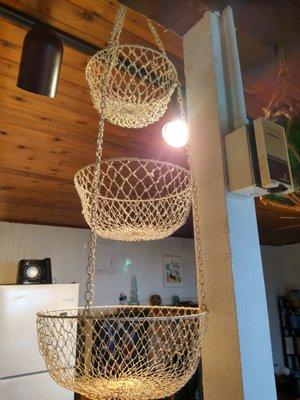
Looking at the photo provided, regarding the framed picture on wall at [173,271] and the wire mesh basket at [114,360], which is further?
the framed picture on wall at [173,271]

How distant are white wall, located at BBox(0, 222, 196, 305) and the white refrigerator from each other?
1.94 feet

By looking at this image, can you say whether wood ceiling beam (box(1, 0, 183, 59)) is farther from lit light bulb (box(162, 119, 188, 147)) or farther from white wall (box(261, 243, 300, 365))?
white wall (box(261, 243, 300, 365))

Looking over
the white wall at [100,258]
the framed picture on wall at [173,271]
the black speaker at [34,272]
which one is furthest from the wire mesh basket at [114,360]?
the framed picture on wall at [173,271]

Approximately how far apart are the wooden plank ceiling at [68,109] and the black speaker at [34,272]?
1.67 feet

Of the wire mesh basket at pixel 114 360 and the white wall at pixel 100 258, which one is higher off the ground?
the white wall at pixel 100 258

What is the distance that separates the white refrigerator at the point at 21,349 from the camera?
8.43ft

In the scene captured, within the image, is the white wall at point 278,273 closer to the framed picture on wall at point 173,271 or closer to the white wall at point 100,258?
the white wall at point 100,258

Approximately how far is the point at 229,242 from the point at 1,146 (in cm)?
176

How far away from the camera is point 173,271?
4516 mm

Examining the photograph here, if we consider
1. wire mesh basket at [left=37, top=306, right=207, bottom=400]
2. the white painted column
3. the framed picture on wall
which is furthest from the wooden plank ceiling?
the framed picture on wall

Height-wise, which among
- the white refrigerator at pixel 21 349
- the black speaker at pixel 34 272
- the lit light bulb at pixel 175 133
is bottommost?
the white refrigerator at pixel 21 349

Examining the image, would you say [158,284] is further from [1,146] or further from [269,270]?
[1,146]

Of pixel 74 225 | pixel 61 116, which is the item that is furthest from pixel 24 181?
pixel 74 225

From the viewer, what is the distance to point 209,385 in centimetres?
66
